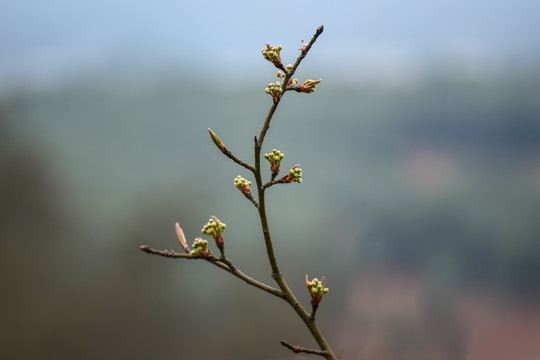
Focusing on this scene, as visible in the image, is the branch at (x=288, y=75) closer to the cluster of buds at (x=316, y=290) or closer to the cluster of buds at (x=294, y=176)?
the cluster of buds at (x=294, y=176)

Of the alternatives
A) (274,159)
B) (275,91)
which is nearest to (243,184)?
(274,159)

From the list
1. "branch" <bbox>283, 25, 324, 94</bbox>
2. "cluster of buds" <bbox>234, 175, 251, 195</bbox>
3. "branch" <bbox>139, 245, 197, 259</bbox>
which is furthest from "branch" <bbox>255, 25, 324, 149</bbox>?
"branch" <bbox>139, 245, 197, 259</bbox>

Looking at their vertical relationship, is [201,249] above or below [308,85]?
below

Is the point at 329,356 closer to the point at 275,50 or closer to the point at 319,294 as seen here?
the point at 319,294

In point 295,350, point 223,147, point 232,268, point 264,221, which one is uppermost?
point 223,147

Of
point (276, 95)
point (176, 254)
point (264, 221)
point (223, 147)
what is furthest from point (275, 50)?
point (176, 254)

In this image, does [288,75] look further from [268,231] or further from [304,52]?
[268,231]
